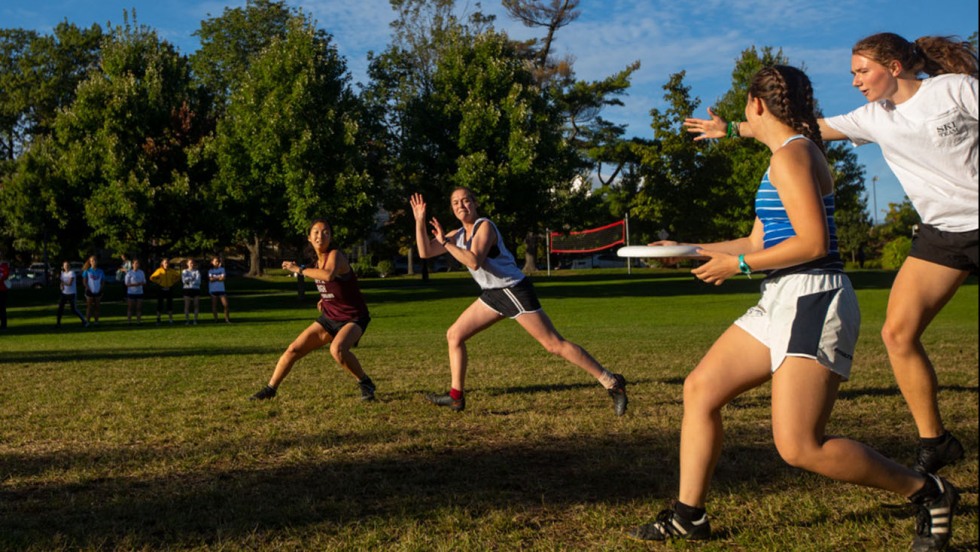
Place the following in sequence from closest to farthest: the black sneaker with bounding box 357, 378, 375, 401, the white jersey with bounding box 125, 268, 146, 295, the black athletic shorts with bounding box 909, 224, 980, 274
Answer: the black athletic shorts with bounding box 909, 224, 980, 274 → the black sneaker with bounding box 357, 378, 375, 401 → the white jersey with bounding box 125, 268, 146, 295

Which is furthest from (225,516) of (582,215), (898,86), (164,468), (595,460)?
(582,215)

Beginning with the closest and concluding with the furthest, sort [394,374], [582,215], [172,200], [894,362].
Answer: [894,362] < [394,374] < [172,200] < [582,215]

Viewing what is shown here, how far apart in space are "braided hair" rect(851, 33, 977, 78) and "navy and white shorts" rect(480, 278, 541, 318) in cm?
392

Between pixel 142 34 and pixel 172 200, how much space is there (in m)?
9.11

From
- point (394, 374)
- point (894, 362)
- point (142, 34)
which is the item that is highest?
point (142, 34)

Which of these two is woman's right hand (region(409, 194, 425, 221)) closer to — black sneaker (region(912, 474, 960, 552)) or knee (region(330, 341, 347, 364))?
knee (region(330, 341, 347, 364))

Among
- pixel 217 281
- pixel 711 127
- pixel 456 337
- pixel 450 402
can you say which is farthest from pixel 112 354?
pixel 711 127

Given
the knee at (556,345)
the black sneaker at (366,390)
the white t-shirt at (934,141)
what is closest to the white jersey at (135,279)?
the black sneaker at (366,390)

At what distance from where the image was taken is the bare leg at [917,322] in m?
4.29

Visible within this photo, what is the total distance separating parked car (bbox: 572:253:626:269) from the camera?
289 feet

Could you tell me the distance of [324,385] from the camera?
9.98m

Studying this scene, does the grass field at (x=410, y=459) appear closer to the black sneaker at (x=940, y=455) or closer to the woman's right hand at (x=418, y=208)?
the black sneaker at (x=940, y=455)

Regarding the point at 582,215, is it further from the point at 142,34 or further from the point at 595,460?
the point at 595,460

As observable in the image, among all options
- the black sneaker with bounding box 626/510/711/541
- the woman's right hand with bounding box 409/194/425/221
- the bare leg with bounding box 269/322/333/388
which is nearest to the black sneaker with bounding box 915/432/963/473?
the black sneaker with bounding box 626/510/711/541
